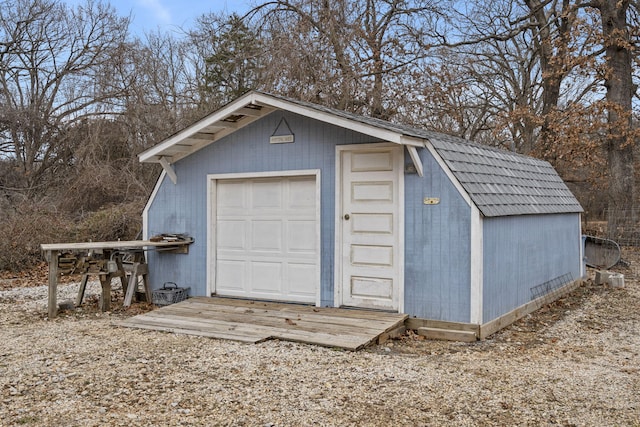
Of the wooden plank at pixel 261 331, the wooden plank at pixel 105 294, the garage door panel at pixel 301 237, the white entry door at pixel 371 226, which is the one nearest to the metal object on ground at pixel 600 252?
the white entry door at pixel 371 226

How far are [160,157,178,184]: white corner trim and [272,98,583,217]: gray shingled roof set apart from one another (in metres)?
2.21

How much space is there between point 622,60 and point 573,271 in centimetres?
895

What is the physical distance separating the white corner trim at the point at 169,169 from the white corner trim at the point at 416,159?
3.52m

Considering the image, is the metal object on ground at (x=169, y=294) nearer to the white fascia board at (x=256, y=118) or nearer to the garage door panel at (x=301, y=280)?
the garage door panel at (x=301, y=280)

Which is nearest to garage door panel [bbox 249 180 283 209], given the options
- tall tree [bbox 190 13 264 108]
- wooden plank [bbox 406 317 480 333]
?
wooden plank [bbox 406 317 480 333]

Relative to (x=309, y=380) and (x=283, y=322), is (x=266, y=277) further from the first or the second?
(x=309, y=380)

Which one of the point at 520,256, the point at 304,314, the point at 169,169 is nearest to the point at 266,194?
the point at 169,169

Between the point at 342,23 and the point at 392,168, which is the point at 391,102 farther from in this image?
the point at 392,168

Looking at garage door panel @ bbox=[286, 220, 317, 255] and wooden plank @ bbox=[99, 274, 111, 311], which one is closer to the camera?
garage door panel @ bbox=[286, 220, 317, 255]

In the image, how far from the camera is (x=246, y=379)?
4539 millimetres

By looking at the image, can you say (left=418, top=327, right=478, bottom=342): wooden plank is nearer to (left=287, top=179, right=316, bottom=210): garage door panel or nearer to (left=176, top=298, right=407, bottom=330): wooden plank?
(left=176, top=298, right=407, bottom=330): wooden plank

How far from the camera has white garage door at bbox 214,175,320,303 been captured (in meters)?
7.30

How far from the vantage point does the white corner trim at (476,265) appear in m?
6.08

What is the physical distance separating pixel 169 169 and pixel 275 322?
296 cm
